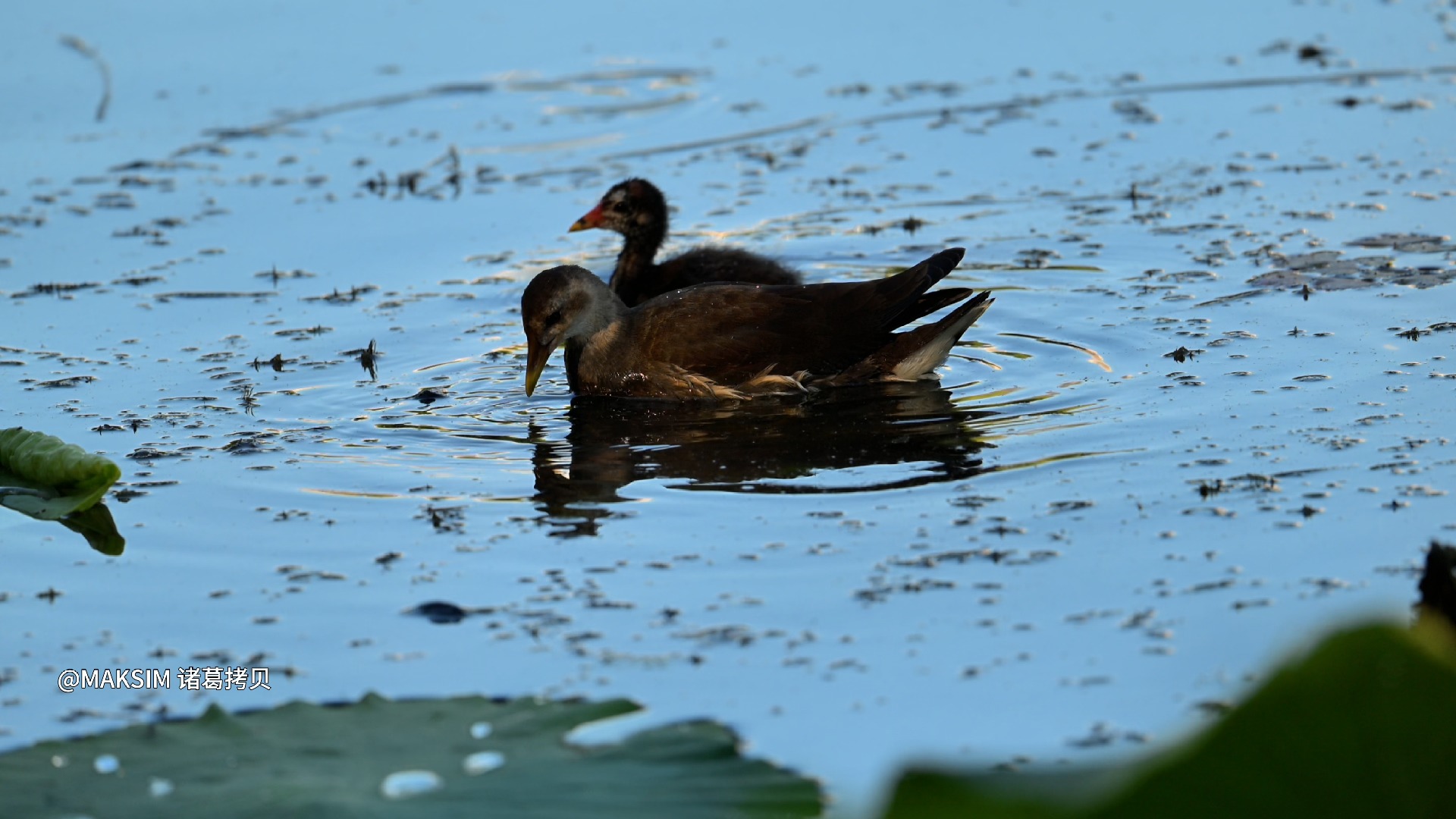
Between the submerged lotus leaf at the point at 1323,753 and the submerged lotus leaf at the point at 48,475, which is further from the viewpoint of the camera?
the submerged lotus leaf at the point at 48,475

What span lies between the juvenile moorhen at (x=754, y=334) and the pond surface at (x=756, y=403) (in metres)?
0.15

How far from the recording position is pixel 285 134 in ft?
39.6

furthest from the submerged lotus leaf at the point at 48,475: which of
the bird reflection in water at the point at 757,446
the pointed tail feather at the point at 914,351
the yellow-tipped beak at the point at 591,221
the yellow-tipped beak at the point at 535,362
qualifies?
the yellow-tipped beak at the point at 591,221

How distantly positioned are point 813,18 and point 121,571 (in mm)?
10005

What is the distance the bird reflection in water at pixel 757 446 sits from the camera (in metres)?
5.90

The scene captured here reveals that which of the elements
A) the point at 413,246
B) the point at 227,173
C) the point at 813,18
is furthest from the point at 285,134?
the point at 813,18

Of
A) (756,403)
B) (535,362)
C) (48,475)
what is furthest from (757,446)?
(48,475)

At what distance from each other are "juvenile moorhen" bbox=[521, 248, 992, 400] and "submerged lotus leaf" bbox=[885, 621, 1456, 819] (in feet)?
18.2

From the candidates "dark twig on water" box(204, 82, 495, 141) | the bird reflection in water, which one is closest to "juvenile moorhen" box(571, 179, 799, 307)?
the bird reflection in water

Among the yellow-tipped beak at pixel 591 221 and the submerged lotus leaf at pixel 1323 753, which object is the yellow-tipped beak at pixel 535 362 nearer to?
the yellow-tipped beak at pixel 591 221

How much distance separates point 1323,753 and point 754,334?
5661 mm

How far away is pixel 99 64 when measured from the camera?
519 inches

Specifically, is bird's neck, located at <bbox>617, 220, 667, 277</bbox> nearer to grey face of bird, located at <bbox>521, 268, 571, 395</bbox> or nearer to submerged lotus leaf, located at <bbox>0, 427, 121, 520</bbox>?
grey face of bird, located at <bbox>521, 268, 571, 395</bbox>

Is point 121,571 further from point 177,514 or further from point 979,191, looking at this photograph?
point 979,191
